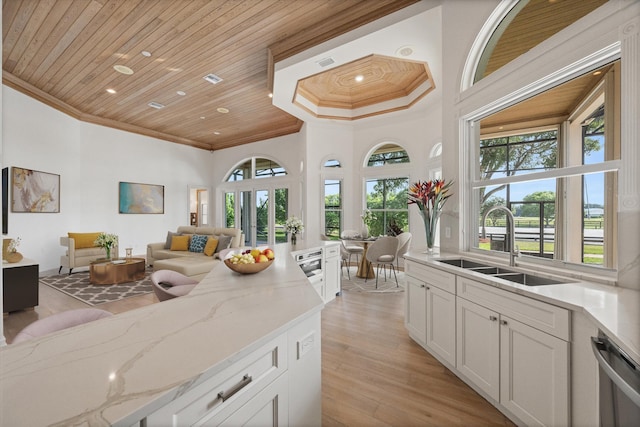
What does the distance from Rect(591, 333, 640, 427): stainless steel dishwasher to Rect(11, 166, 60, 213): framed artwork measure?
732cm

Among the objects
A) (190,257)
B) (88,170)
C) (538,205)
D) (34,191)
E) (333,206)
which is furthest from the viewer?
(333,206)

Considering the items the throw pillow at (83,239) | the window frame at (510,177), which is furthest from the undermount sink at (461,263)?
the throw pillow at (83,239)

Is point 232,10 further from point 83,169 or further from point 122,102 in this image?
point 83,169

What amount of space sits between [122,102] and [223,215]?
4246mm

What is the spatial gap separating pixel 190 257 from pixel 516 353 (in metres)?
5.12

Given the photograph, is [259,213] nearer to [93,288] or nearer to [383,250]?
[93,288]

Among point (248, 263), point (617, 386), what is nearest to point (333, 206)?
point (248, 263)

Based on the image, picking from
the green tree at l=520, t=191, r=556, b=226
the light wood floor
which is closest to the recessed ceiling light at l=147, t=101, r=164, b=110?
the light wood floor

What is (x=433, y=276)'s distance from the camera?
242 centimetres

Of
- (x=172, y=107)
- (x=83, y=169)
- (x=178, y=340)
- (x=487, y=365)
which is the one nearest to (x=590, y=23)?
(x=487, y=365)

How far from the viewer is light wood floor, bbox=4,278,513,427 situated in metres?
1.78

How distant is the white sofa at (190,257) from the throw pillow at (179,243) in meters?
0.07

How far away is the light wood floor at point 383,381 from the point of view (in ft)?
5.82

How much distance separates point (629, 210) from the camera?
5.03ft
